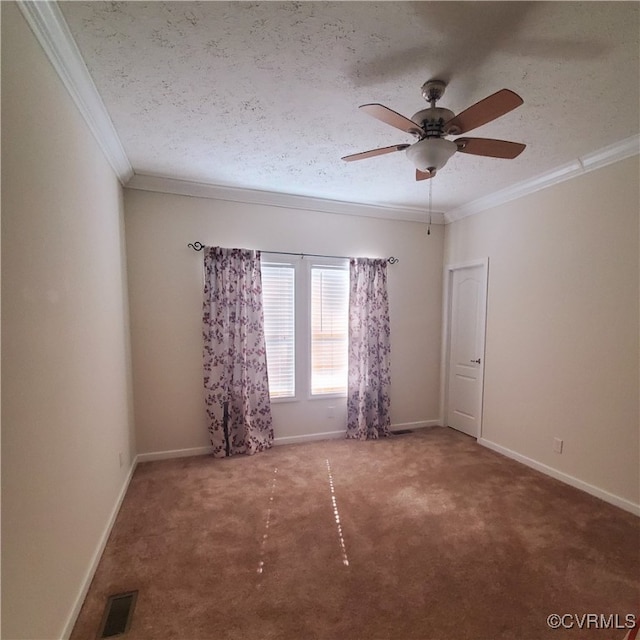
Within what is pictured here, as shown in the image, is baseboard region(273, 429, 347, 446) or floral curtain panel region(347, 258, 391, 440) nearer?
baseboard region(273, 429, 347, 446)

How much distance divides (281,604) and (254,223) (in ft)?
10.2

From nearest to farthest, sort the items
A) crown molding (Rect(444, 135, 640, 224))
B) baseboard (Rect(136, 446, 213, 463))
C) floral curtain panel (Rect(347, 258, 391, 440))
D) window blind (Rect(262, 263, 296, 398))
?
crown molding (Rect(444, 135, 640, 224)) → baseboard (Rect(136, 446, 213, 463)) → window blind (Rect(262, 263, 296, 398)) → floral curtain panel (Rect(347, 258, 391, 440))

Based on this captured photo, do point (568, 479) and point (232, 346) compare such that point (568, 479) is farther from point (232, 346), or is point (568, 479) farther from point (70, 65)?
point (70, 65)

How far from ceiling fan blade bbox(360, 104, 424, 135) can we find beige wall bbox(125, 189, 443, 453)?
6.61 feet

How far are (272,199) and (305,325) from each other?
4.64ft

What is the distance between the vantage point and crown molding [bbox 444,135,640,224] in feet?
7.63

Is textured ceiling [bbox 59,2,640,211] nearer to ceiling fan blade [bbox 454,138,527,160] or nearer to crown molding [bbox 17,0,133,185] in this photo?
crown molding [bbox 17,0,133,185]

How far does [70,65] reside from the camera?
154cm

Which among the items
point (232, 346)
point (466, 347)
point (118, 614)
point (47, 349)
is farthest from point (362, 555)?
point (466, 347)

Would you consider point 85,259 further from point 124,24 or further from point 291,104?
point 291,104

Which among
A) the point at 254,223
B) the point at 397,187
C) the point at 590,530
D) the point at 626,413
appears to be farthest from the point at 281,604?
the point at 397,187

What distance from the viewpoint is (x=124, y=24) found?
1388mm

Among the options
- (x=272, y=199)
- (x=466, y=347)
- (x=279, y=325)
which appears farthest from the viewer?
(x=466, y=347)

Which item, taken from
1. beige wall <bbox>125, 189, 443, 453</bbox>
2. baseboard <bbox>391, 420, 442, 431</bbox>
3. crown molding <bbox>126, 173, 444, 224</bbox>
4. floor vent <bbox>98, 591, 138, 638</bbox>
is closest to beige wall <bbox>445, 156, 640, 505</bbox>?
baseboard <bbox>391, 420, 442, 431</bbox>
